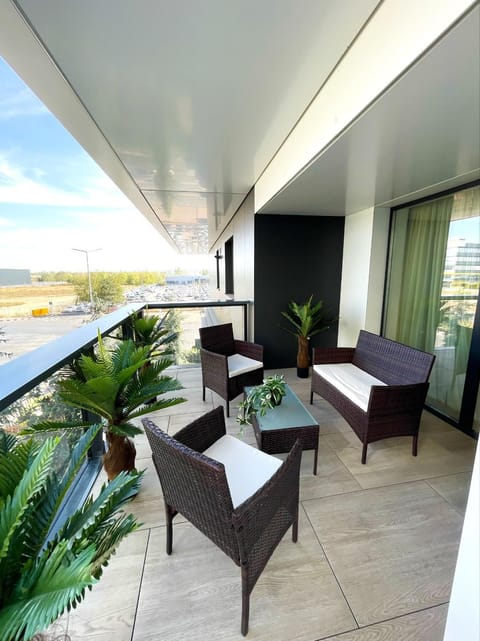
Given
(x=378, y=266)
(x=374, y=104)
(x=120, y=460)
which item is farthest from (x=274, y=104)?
(x=120, y=460)

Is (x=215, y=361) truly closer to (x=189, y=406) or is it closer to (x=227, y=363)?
(x=227, y=363)

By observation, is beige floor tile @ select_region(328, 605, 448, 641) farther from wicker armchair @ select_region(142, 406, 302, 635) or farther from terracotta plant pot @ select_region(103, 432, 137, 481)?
terracotta plant pot @ select_region(103, 432, 137, 481)

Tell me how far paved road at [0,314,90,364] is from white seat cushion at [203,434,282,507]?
148 centimetres

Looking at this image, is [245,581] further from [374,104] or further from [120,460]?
[374,104]

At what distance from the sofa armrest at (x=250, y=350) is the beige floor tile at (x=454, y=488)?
1919 millimetres

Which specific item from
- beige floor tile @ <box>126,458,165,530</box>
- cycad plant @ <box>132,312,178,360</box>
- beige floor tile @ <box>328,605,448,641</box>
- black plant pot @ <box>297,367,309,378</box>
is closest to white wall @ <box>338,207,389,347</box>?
black plant pot @ <box>297,367,309,378</box>

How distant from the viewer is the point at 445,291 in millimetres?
2662

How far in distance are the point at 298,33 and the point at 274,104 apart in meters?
0.57

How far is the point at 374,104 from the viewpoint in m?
1.29

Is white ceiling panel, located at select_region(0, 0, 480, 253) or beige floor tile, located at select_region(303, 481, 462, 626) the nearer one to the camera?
white ceiling panel, located at select_region(0, 0, 480, 253)

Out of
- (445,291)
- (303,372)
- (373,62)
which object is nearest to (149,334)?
→ (303,372)

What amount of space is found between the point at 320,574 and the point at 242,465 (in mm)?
662

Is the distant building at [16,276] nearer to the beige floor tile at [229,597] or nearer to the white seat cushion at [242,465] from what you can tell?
the white seat cushion at [242,465]

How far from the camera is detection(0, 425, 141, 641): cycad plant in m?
0.58
